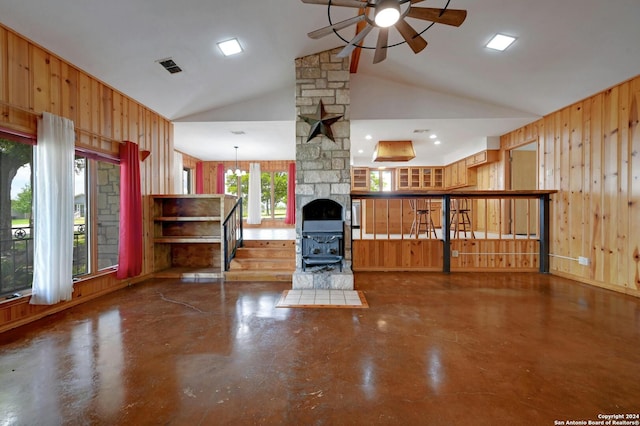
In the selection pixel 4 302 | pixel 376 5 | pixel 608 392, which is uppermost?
pixel 376 5

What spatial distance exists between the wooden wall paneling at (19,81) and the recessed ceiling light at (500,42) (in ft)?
16.4

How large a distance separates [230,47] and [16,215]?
2989 millimetres

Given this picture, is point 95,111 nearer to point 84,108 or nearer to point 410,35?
point 84,108

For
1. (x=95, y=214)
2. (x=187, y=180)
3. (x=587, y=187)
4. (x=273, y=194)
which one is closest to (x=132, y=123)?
(x=95, y=214)

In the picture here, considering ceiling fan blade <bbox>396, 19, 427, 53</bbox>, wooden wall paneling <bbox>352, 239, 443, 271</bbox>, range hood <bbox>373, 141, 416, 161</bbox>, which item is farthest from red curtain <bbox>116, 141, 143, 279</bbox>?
range hood <bbox>373, 141, 416, 161</bbox>

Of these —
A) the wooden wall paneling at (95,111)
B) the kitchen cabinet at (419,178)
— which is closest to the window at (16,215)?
the wooden wall paneling at (95,111)

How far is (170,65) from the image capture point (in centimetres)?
364

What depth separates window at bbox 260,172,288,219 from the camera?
9.34 m

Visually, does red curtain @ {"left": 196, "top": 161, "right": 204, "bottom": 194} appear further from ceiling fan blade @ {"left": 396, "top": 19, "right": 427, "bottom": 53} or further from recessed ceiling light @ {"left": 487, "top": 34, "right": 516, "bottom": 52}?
recessed ceiling light @ {"left": 487, "top": 34, "right": 516, "bottom": 52}

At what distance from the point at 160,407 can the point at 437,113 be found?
5.27m

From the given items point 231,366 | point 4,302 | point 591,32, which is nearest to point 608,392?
point 231,366

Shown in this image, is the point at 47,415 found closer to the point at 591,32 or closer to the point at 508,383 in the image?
the point at 508,383

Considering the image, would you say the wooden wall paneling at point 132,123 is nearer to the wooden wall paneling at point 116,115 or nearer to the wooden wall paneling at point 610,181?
the wooden wall paneling at point 116,115

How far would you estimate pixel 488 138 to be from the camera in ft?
20.2
